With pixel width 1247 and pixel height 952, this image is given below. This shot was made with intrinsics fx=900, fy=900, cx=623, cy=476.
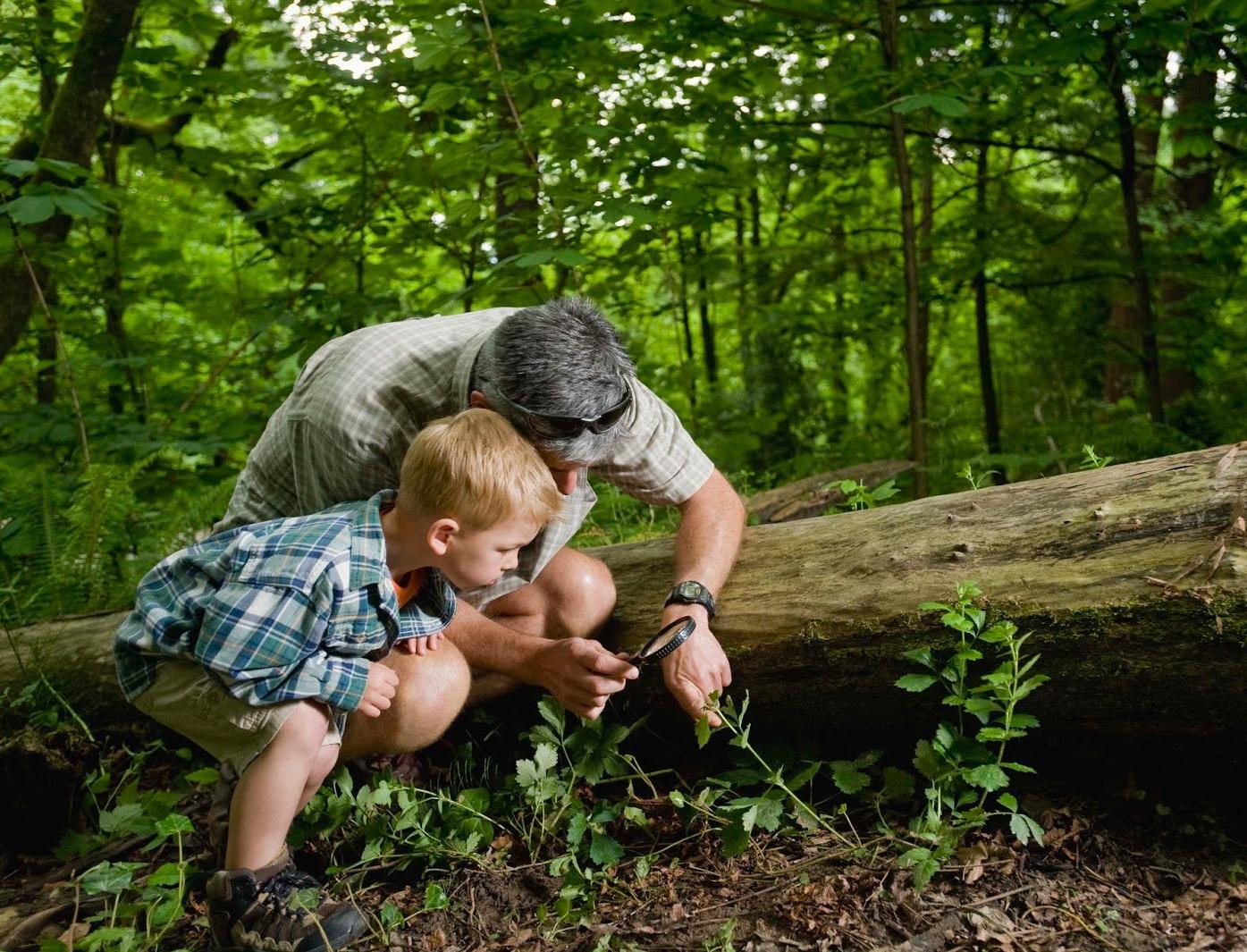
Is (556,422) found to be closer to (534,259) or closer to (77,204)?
(534,259)

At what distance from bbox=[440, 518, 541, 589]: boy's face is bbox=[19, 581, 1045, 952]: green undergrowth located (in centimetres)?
55

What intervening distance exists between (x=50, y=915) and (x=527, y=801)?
47.9 inches

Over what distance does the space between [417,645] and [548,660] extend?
35 centimetres

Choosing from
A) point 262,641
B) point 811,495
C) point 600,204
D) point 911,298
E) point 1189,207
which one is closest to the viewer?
point 262,641

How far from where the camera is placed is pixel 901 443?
716 cm

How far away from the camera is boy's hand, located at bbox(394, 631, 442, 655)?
238 cm

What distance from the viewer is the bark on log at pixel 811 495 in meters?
4.04

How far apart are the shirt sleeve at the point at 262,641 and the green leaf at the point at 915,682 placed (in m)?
1.31

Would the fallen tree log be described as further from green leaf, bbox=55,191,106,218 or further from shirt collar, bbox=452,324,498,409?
green leaf, bbox=55,191,106,218

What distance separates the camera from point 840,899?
1.98 metres

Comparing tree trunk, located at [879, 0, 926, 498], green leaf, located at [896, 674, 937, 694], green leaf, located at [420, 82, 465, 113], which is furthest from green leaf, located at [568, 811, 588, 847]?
tree trunk, located at [879, 0, 926, 498]

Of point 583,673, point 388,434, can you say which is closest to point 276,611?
point 388,434

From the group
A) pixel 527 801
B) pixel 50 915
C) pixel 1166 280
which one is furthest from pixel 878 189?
pixel 50 915

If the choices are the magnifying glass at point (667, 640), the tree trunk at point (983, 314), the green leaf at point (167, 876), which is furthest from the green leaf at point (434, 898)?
the tree trunk at point (983, 314)
